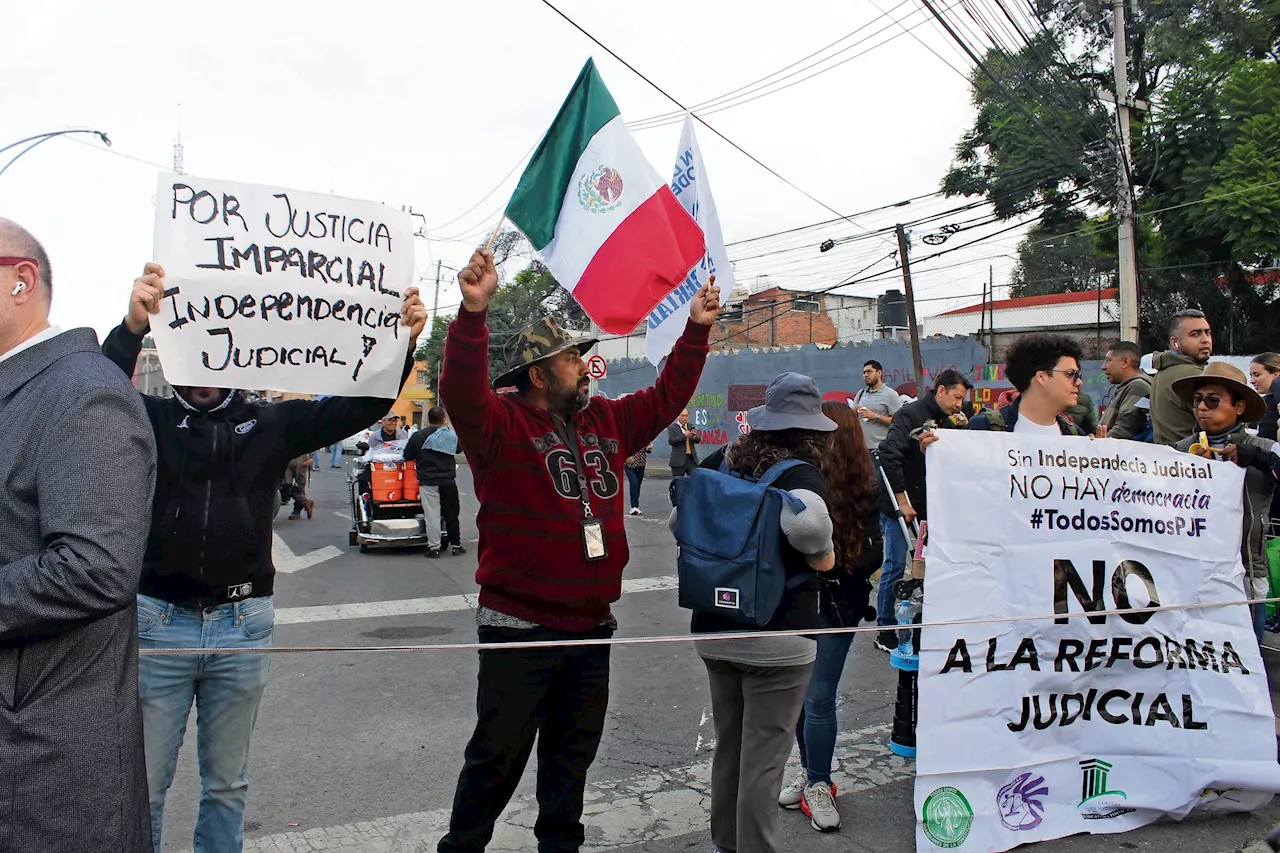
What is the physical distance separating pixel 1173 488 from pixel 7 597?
4.43 meters

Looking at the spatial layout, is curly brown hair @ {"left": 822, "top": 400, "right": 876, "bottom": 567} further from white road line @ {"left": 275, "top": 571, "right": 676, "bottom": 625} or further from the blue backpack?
white road line @ {"left": 275, "top": 571, "right": 676, "bottom": 625}

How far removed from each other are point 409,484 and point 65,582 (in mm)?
10043

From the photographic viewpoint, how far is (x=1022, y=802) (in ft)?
12.4

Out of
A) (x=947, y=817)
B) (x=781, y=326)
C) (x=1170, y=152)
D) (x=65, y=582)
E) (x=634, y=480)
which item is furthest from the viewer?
(x=781, y=326)

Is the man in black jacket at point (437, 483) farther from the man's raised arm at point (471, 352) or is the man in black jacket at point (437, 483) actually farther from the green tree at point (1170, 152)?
the green tree at point (1170, 152)

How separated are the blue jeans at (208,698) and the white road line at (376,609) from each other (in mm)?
4783

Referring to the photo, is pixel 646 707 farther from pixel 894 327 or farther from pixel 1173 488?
pixel 894 327

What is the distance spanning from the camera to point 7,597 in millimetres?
1763

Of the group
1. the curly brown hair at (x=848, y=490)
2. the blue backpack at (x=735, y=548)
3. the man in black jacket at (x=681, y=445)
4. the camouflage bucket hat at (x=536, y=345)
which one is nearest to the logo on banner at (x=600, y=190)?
the camouflage bucket hat at (x=536, y=345)

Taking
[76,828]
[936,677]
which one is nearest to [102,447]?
[76,828]

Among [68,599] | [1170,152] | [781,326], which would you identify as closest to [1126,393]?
[68,599]

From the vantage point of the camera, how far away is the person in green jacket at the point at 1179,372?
6.04 meters

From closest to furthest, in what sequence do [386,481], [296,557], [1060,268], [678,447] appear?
[296,557] < [386,481] < [678,447] < [1060,268]

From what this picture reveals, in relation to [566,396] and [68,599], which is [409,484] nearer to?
[566,396]
